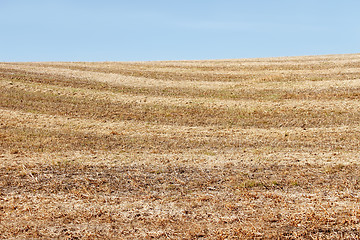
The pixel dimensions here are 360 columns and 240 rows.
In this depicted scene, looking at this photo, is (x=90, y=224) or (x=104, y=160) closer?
(x=90, y=224)

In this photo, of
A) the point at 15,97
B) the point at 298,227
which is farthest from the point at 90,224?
the point at 15,97

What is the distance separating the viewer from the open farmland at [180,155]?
10805 millimetres

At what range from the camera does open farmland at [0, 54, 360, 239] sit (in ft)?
35.4

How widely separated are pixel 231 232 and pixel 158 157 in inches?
341

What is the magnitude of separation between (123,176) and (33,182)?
3.35 m

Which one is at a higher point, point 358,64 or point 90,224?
point 358,64

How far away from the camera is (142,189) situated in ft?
45.2

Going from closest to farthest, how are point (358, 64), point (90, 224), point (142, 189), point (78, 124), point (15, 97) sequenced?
point (90, 224) < point (142, 189) < point (78, 124) < point (15, 97) < point (358, 64)

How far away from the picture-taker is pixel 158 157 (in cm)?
1828

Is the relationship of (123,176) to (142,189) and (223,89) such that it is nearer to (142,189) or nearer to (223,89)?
(142,189)

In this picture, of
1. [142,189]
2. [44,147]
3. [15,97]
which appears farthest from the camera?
[15,97]

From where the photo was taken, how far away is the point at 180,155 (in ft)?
61.5

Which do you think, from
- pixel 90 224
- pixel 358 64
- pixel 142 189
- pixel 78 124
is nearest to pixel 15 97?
pixel 78 124

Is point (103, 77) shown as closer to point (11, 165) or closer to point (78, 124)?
point (78, 124)
